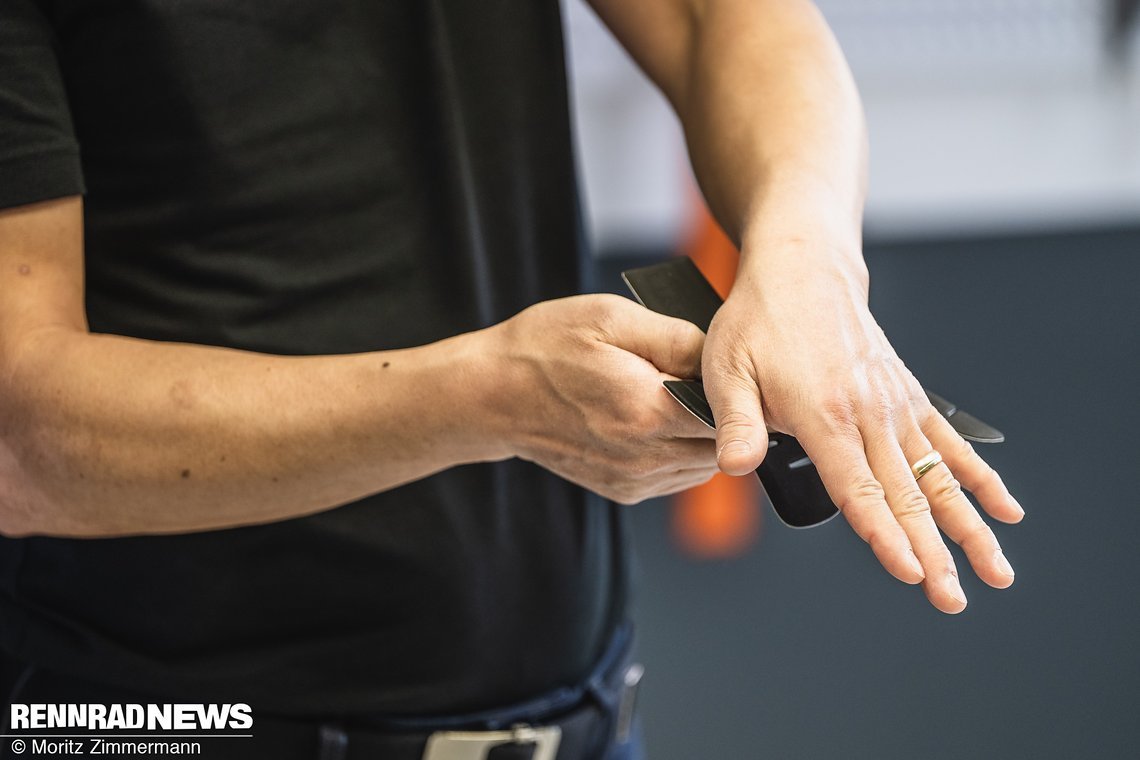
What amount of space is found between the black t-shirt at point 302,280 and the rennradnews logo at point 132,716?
0.5 inches

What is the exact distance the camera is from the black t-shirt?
0.63 m

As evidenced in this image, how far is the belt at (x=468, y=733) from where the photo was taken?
0.66 meters

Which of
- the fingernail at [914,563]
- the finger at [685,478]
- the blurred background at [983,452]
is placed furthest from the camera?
the blurred background at [983,452]

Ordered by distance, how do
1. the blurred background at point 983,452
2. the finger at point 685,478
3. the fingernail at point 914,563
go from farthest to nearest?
the blurred background at point 983,452 → the finger at point 685,478 → the fingernail at point 914,563

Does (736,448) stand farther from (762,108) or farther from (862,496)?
(762,108)

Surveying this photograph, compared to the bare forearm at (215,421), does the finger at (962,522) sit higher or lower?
lower

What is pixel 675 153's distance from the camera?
1511mm

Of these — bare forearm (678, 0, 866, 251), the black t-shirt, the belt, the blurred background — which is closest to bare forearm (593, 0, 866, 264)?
bare forearm (678, 0, 866, 251)

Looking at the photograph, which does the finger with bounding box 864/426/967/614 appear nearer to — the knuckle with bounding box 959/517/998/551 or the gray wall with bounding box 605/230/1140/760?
the knuckle with bounding box 959/517/998/551

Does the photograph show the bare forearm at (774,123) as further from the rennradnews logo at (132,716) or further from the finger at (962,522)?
the rennradnews logo at (132,716)

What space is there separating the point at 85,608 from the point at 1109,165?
4.89ft

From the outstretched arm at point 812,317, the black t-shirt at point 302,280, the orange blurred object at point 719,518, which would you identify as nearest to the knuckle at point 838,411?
the outstretched arm at point 812,317

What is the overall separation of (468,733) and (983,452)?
3.55ft

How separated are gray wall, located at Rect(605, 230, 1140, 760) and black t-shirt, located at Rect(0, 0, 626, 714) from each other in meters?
0.92
